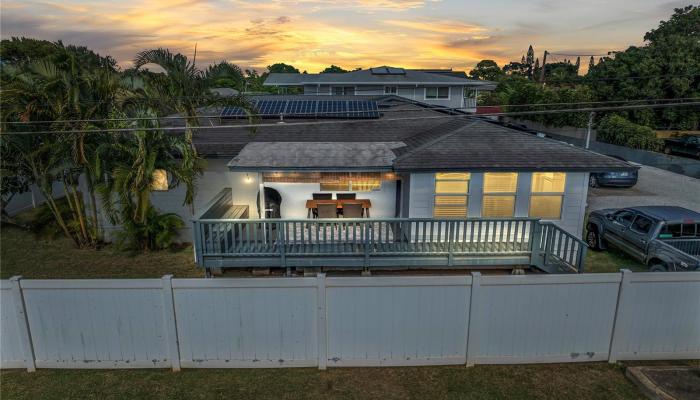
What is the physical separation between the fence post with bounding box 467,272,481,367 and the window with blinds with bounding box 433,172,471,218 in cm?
471

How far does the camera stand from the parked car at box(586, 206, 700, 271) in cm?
936

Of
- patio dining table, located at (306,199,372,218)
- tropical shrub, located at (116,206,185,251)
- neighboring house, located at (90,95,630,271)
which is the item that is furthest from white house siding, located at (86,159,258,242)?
patio dining table, located at (306,199,372,218)

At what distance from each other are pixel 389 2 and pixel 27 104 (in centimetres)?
990

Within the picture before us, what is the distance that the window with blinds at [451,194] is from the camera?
34.2 ft

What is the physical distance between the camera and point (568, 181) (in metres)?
10.5

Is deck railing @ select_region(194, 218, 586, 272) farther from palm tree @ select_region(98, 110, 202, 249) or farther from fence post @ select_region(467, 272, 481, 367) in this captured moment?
fence post @ select_region(467, 272, 481, 367)

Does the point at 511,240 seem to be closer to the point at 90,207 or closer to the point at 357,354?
the point at 357,354

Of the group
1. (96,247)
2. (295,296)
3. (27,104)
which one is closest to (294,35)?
(27,104)

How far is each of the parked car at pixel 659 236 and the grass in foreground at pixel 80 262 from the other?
11422 millimetres

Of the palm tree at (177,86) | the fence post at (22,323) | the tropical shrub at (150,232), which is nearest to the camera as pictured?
the fence post at (22,323)

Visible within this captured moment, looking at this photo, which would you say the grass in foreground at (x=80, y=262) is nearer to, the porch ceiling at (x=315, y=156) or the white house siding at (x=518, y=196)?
the porch ceiling at (x=315, y=156)

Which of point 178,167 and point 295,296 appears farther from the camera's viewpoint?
point 178,167

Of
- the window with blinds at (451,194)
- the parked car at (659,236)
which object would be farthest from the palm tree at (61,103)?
the parked car at (659,236)

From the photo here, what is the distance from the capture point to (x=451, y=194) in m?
10.5
